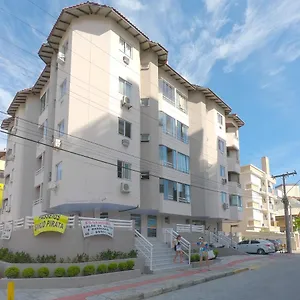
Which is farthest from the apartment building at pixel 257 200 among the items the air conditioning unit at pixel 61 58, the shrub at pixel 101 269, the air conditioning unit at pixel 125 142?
the shrub at pixel 101 269

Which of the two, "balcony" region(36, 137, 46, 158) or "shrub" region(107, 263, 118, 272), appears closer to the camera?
"shrub" region(107, 263, 118, 272)

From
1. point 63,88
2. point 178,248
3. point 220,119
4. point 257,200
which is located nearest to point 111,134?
point 63,88

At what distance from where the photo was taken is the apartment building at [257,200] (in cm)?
5950

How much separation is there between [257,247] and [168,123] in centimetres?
1527

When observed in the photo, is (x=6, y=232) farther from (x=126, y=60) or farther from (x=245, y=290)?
(x=126, y=60)

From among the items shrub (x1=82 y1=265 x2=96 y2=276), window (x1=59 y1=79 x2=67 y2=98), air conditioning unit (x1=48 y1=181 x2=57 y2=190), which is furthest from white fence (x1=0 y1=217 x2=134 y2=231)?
window (x1=59 y1=79 x2=67 y2=98)

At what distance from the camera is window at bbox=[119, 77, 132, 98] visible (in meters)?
23.6

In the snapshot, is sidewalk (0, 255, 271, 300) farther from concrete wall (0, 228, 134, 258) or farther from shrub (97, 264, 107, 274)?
concrete wall (0, 228, 134, 258)

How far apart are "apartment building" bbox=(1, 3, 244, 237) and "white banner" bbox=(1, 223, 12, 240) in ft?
13.1

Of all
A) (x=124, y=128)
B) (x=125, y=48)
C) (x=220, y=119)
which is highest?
(x=125, y=48)

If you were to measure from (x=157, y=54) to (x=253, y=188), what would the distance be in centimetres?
3968

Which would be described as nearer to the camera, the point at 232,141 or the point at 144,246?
the point at 144,246

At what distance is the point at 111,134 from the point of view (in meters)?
22.0

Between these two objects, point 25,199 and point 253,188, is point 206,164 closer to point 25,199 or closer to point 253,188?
point 25,199
